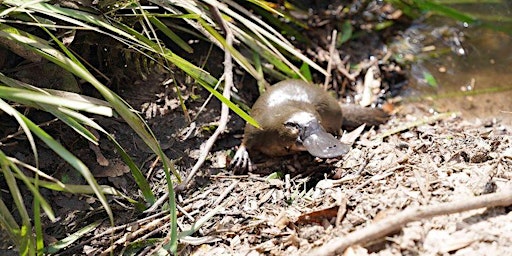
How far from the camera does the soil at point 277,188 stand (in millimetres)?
2359

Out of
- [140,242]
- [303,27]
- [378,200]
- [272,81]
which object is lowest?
[140,242]

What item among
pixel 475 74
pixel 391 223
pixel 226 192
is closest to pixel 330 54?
pixel 475 74

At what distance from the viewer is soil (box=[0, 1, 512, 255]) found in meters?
2.36

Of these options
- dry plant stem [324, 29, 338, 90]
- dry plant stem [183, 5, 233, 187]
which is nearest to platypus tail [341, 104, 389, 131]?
dry plant stem [324, 29, 338, 90]

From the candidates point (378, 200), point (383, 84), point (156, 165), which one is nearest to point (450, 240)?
point (378, 200)

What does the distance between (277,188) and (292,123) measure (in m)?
0.46

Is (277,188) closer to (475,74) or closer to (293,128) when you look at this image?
(293,128)

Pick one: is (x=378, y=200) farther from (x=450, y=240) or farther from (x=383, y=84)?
(x=383, y=84)

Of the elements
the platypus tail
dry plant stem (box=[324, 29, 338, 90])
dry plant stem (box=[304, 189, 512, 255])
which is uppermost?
dry plant stem (box=[324, 29, 338, 90])

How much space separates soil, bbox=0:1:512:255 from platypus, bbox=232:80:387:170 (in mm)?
88

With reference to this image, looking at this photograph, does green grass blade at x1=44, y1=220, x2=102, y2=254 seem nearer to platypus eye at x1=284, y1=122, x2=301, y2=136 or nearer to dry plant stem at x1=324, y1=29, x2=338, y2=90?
platypus eye at x1=284, y1=122, x2=301, y2=136

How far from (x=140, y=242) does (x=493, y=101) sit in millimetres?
2519

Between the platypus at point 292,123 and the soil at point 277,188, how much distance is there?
0.09 meters

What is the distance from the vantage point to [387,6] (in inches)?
188
